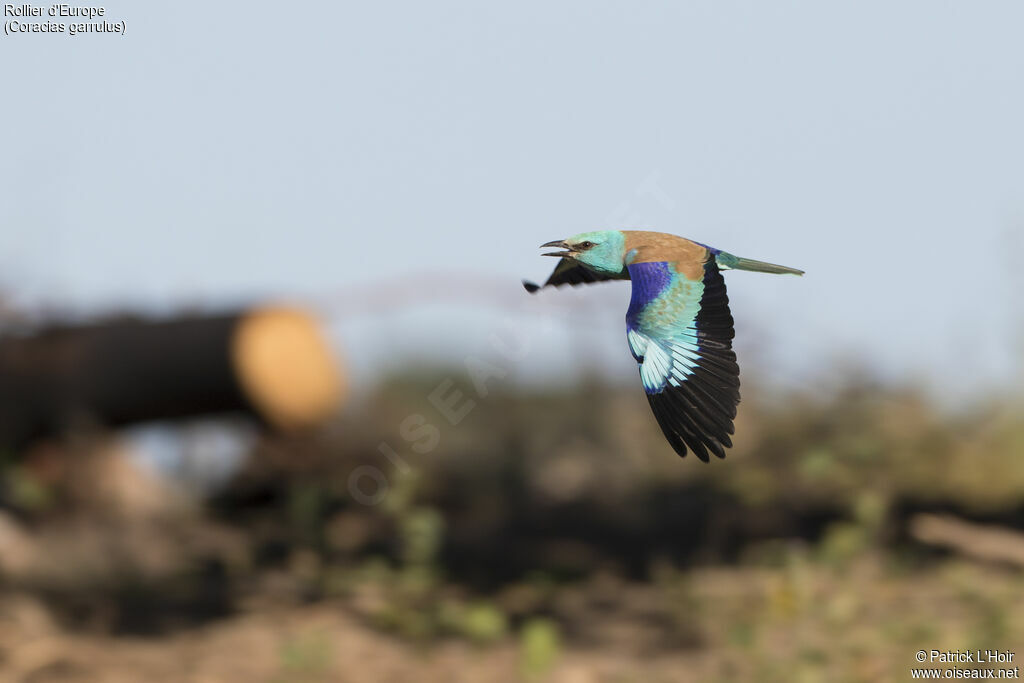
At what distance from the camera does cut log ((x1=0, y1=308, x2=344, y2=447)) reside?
5668mm

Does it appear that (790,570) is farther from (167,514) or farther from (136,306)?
(136,306)

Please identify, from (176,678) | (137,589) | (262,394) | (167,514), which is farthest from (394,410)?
(176,678)

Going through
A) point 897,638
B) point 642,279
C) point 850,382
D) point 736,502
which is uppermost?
point 642,279

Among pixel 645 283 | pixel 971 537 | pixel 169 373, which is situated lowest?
pixel 971 537

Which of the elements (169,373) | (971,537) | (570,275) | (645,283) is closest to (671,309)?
(645,283)

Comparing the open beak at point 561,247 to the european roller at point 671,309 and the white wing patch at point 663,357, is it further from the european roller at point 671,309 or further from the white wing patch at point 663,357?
the white wing patch at point 663,357

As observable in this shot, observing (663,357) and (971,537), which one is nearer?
(663,357)

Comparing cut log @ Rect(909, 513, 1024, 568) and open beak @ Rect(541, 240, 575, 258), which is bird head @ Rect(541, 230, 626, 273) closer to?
open beak @ Rect(541, 240, 575, 258)

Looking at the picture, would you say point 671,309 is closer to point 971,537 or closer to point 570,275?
point 570,275

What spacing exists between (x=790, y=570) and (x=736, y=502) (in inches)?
27.7

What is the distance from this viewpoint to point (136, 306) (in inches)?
237

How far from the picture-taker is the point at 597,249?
5.21 feet

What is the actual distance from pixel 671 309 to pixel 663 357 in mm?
72

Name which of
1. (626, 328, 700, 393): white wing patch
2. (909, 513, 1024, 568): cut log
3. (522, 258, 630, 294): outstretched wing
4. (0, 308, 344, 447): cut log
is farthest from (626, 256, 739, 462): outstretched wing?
(0, 308, 344, 447): cut log
